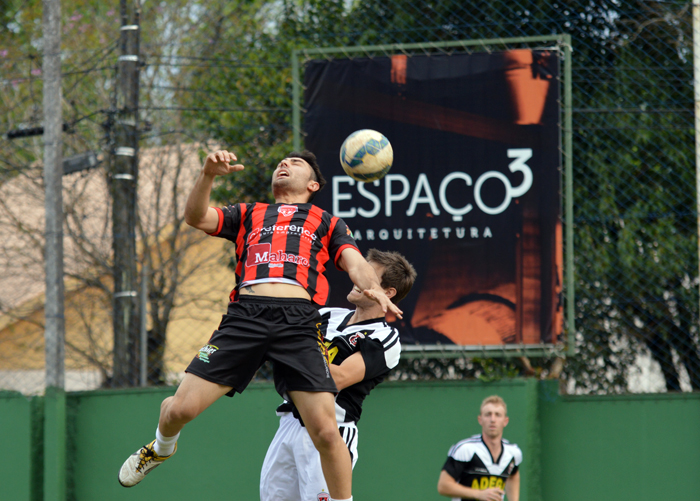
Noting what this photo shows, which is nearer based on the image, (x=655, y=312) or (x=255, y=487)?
(x=255, y=487)

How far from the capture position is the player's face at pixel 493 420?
5766 millimetres

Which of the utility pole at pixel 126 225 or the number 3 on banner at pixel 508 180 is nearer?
the number 3 on banner at pixel 508 180

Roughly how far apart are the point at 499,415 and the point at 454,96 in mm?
2768

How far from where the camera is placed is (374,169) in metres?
4.64

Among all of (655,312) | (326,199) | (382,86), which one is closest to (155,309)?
(326,199)

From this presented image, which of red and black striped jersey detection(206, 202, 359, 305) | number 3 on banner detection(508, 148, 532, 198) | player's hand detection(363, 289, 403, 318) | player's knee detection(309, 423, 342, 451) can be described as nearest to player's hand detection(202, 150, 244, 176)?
red and black striped jersey detection(206, 202, 359, 305)

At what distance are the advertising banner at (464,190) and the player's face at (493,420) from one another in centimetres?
90

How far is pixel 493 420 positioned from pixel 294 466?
6.45 feet

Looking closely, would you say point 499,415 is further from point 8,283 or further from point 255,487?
point 8,283

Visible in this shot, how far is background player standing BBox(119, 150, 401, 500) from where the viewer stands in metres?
3.88

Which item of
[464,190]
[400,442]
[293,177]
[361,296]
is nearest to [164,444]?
[361,296]

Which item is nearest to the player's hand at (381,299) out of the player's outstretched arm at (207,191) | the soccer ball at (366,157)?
the player's outstretched arm at (207,191)

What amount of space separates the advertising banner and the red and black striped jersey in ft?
8.54

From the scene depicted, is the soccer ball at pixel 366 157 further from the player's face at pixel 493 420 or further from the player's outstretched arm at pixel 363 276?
the player's face at pixel 493 420
